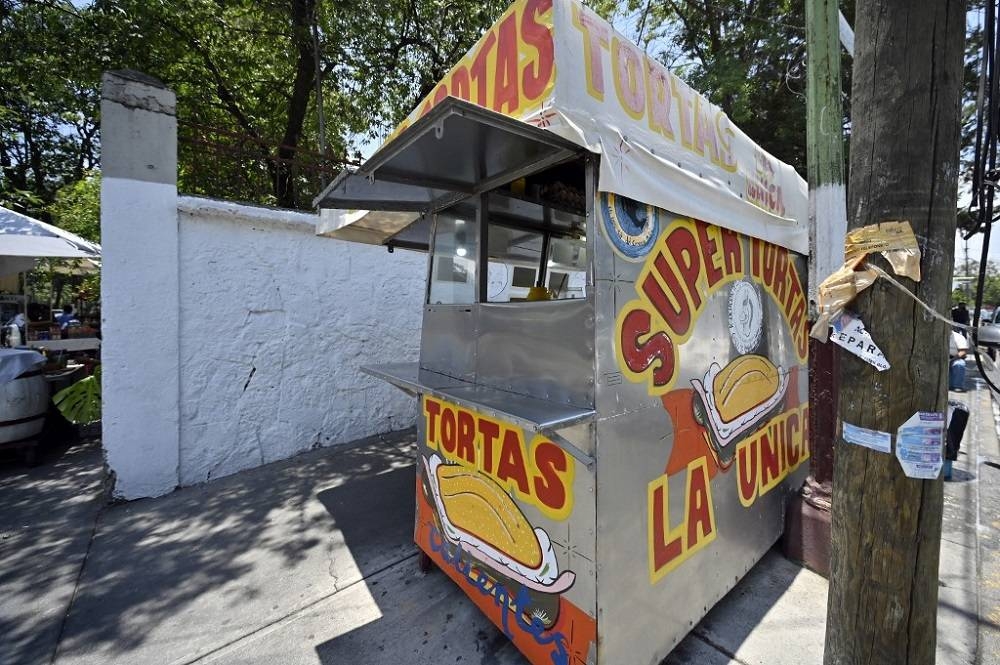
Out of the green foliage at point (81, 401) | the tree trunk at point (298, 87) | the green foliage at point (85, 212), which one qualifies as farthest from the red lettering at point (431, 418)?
the green foliage at point (85, 212)

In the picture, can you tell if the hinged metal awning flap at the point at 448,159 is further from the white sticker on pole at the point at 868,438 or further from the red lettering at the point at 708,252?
the white sticker on pole at the point at 868,438

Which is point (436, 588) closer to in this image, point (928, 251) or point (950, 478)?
point (928, 251)

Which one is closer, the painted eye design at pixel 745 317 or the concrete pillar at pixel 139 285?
the painted eye design at pixel 745 317

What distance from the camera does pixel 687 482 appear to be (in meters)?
2.35

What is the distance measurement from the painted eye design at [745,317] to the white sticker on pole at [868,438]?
54.2 inches

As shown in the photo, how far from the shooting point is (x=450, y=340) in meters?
2.81

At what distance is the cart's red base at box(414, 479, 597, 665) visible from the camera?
194 cm

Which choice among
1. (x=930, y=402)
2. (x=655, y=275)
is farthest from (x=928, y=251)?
(x=655, y=275)

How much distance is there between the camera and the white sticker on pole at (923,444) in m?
1.28

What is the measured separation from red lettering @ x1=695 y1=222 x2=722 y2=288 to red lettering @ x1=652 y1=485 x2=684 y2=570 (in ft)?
4.06

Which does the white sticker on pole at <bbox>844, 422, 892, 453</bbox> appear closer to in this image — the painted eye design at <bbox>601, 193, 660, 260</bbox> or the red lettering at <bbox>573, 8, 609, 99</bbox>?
the painted eye design at <bbox>601, 193, 660, 260</bbox>

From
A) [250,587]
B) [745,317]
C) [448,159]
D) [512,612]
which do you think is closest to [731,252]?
[745,317]

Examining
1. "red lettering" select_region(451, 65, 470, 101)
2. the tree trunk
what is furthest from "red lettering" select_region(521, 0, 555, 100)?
the tree trunk

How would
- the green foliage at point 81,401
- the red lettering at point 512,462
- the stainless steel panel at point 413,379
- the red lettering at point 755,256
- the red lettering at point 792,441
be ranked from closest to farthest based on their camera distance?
the red lettering at point 512,462 < the stainless steel panel at point 413,379 < the red lettering at point 755,256 < the red lettering at point 792,441 < the green foliage at point 81,401
